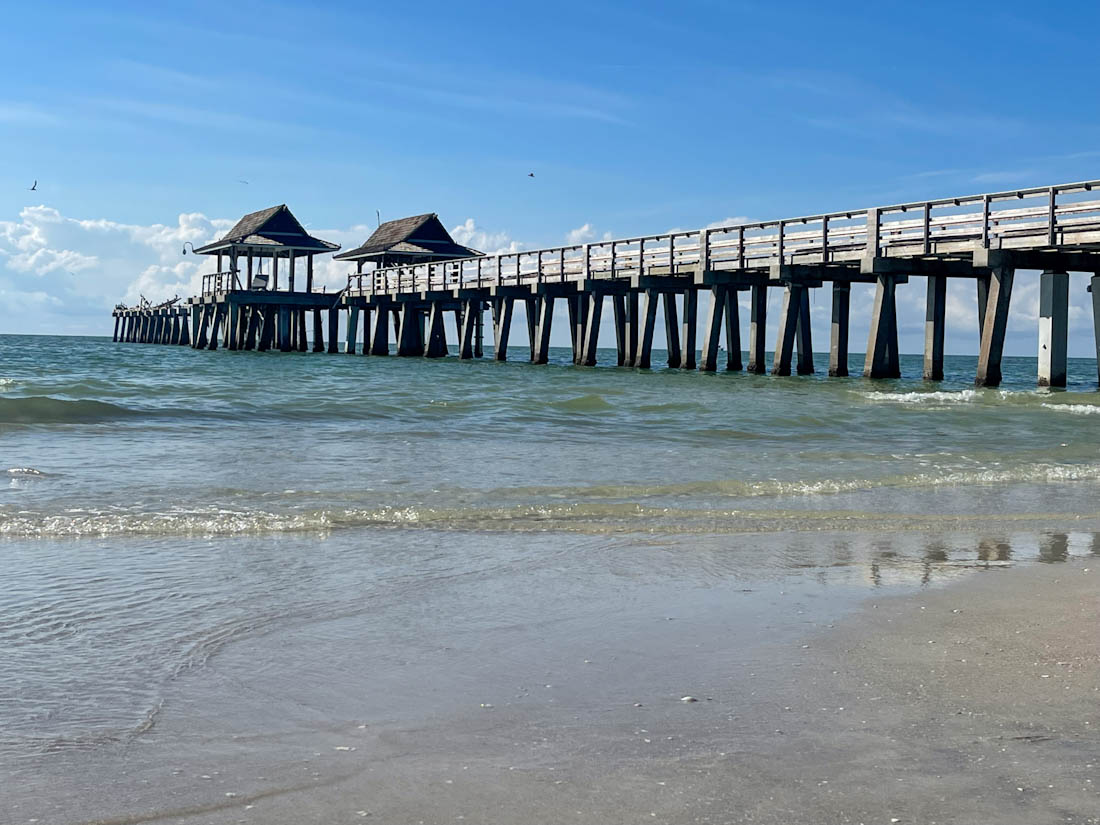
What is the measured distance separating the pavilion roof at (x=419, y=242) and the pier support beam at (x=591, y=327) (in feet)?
72.5

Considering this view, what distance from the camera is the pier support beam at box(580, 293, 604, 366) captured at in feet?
120

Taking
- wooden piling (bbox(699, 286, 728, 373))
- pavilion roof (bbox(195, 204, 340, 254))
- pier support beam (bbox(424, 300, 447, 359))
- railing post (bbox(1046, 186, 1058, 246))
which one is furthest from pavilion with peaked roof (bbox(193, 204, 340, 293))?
railing post (bbox(1046, 186, 1058, 246))

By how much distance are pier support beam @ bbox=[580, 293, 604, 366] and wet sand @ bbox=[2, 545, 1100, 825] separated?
32.3 metres

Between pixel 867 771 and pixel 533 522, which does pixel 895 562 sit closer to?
pixel 533 522

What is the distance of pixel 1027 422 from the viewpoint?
53.8 ft

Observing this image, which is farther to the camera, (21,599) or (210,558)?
(210,558)

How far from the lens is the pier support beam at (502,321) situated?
43844 mm

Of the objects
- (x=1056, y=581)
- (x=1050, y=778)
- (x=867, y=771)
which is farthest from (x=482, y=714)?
(x=1056, y=581)

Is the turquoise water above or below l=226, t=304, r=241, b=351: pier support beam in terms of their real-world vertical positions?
below

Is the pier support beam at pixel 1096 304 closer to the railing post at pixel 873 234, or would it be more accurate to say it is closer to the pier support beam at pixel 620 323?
the railing post at pixel 873 234

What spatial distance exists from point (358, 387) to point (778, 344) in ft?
33.9

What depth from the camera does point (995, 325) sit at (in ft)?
74.3

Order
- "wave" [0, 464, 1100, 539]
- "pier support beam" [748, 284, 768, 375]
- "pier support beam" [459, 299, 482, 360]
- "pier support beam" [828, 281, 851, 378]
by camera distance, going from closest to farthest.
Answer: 1. "wave" [0, 464, 1100, 539]
2. "pier support beam" [828, 281, 851, 378]
3. "pier support beam" [748, 284, 768, 375]
4. "pier support beam" [459, 299, 482, 360]

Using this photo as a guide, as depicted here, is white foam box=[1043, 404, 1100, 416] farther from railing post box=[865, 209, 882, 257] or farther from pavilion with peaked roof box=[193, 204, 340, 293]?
pavilion with peaked roof box=[193, 204, 340, 293]
